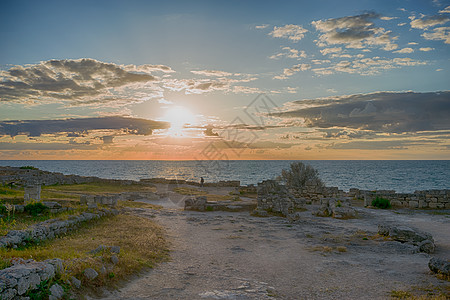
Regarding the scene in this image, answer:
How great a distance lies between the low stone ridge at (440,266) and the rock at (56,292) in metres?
11.3

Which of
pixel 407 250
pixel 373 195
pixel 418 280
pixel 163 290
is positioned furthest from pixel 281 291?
pixel 373 195

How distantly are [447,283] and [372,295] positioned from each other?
258 cm

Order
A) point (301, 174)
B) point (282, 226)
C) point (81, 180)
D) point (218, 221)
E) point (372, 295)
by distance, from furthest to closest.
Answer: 1. point (81, 180)
2. point (301, 174)
3. point (218, 221)
4. point (282, 226)
5. point (372, 295)

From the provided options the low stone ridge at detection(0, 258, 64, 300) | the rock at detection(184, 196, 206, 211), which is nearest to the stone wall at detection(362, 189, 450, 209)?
the rock at detection(184, 196, 206, 211)

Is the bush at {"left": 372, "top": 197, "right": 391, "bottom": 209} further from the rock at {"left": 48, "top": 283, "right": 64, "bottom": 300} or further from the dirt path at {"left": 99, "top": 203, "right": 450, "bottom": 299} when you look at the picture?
the rock at {"left": 48, "top": 283, "right": 64, "bottom": 300}

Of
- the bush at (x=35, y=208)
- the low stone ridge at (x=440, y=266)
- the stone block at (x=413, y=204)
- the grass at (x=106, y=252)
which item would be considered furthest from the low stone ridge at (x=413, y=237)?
the bush at (x=35, y=208)

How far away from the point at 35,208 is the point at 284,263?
1462cm

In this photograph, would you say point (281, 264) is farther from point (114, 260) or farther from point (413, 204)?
point (413, 204)

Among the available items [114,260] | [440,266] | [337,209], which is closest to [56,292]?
[114,260]

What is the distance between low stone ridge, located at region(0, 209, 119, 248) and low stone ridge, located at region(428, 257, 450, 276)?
14.8 metres

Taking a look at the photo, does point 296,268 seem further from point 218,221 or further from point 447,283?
point 218,221

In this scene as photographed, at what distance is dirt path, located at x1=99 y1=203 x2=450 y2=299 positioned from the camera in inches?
353

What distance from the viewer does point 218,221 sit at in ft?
68.5

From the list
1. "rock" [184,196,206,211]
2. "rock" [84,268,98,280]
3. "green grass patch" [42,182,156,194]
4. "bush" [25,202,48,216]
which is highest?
"rock" [84,268,98,280]
